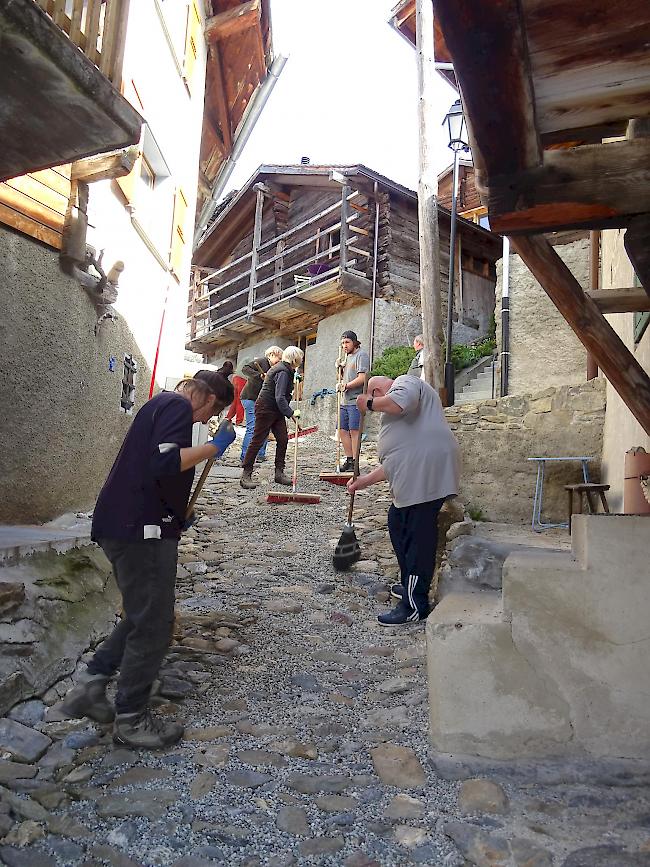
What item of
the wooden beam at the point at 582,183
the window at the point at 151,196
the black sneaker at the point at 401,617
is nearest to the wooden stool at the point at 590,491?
the black sneaker at the point at 401,617

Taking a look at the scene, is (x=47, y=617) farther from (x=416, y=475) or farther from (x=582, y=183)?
(x=582, y=183)

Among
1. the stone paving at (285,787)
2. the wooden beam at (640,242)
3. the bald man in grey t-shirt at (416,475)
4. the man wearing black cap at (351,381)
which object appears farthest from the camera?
the man wearing black cap at (351,381)

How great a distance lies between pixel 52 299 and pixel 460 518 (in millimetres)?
4235

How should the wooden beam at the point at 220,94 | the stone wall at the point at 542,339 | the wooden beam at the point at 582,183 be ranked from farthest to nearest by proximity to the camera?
1. the wooden beam at the point at 220,94
2. the stone wall at the point at 542,339
3. the wooden beam at the point at 582,183

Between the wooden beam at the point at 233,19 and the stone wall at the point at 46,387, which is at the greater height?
the wooden beam at the point at 233,19

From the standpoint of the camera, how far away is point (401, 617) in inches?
156

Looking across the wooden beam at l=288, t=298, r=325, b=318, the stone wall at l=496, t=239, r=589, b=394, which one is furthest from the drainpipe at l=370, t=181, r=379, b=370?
the stone wall at l=496, t=239, r=589, b=394

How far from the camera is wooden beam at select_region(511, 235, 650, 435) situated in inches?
106

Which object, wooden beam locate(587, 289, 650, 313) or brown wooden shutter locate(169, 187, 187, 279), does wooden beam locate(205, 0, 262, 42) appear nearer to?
brown wooden shutter locate(169, 187, 187, 279)

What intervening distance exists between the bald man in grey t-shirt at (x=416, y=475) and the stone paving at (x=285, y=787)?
0.31 m

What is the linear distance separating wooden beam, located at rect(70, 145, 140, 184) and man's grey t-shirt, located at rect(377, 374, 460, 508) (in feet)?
8.78

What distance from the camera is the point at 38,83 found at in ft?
9.80

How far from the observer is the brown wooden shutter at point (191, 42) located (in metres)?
8.08

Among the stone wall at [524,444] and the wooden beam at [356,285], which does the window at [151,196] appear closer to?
the stone wall at [524,444]
